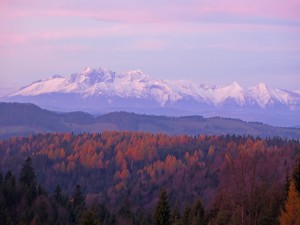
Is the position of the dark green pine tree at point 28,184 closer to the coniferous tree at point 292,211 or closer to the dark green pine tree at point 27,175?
the dark green pine tree at point 27,175

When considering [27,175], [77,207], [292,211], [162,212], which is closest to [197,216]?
[162,212]

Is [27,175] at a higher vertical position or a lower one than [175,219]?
higher

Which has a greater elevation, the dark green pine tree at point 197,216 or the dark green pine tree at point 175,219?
the dark green pine tree at point 197,216

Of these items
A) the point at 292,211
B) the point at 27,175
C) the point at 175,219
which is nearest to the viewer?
the point at 292,211

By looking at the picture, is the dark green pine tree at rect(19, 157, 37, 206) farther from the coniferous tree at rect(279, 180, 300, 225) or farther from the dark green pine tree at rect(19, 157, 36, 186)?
the coniferous tree at rect(279, 180, 300, 225)

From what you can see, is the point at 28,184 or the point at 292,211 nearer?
the point at 292,211

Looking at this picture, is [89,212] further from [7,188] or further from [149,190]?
[149,190]

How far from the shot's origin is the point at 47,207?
10225 cm

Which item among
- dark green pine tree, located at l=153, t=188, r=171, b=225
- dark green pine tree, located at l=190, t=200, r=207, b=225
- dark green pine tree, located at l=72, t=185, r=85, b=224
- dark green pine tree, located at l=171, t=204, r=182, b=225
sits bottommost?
dark green pine tree, located at l=72, t=185, r=85, b=224

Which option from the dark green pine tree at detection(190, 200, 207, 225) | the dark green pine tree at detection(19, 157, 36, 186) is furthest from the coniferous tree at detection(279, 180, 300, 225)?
the dark green pine tree at detection(19, 157, 36, 186)

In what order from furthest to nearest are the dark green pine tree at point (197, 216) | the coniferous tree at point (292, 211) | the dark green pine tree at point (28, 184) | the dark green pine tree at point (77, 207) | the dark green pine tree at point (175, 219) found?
the dark green pine tree at point (28, 184) → the dark green pine tree at point (77, 207) → the dark green pine tree at point (175, 219) → the dark green pine tree at point (197, 216) → the coniferous tree at point (292, 211)

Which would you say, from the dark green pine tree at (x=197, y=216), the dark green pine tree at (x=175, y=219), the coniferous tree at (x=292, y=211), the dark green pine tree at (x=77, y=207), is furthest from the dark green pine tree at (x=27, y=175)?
the coniferous tree at (x=292, y=211)

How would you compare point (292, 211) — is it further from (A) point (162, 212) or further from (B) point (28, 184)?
(B) point (28, 184)

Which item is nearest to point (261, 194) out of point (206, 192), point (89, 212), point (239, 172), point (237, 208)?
point (237, 208)
